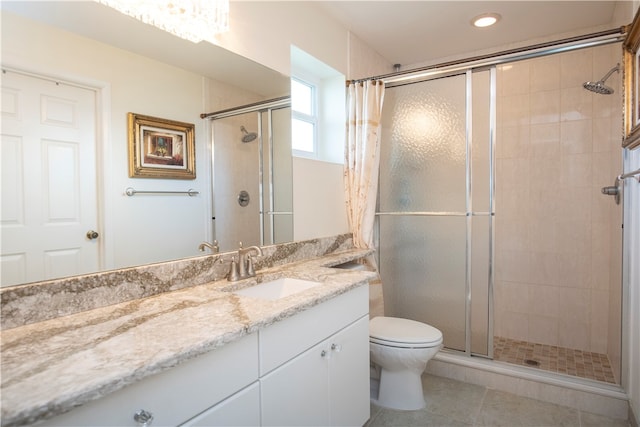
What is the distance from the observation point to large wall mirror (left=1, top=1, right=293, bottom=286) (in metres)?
1.08

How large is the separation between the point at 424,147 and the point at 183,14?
172 centimetres

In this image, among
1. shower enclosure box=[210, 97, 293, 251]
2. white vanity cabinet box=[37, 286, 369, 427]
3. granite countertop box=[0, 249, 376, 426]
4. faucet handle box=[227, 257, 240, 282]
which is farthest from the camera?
shower enclosure box=[210, 97, 293, 251]

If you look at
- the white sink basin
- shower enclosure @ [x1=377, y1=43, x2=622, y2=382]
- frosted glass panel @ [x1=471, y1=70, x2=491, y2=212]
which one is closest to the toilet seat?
shower enclosure @ [x1=377, y1=43, x2=622, y2=382]

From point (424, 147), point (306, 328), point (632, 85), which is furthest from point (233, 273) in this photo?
point (632, 85)

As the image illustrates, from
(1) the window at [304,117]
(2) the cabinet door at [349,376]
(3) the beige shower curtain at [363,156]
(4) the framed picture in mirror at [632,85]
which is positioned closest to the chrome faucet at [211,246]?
(2) the cabinet door at [349,376]

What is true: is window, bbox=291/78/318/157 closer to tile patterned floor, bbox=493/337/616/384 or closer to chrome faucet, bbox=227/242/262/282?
chrome faucet, bbox=227/242/262/282

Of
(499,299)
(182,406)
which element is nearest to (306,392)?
(182,406)

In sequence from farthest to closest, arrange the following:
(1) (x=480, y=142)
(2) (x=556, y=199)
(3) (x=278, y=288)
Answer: (2) (x=556, y=199) → (1) (x=480, y=142) → (3) (x=278, y=288)

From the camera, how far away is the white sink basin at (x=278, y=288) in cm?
165

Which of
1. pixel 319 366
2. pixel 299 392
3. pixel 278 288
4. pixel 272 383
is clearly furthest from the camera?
pixel 278 288

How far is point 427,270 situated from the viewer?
101 inches

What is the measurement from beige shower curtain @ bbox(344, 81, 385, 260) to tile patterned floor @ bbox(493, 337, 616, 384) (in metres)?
1.22

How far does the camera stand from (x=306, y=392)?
134 cm

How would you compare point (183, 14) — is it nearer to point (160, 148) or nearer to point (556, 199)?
point (160, 148)
